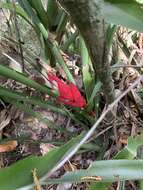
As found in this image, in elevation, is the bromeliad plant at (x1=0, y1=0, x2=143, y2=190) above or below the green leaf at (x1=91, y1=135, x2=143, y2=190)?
above

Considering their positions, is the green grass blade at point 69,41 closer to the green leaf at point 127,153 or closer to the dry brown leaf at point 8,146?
the dry brown leaf at point 8,146

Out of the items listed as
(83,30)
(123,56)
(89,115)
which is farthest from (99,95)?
(83,30)

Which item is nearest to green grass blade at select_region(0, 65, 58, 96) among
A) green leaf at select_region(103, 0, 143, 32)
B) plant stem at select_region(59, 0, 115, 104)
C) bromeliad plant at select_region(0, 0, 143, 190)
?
bromeliad plant at select_region(0, 0, 143, 190)

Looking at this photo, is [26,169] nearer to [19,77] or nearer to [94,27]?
[94,27]

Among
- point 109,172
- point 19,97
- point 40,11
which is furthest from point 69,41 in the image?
point 109,172

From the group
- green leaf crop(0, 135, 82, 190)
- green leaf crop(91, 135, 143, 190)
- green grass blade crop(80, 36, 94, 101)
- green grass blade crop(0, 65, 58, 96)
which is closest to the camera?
green leaf crop(0, 135, 82, 190)

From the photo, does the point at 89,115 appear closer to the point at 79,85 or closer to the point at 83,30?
the point at 79,85

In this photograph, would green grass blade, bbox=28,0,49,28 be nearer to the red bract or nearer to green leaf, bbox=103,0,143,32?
the red bract
